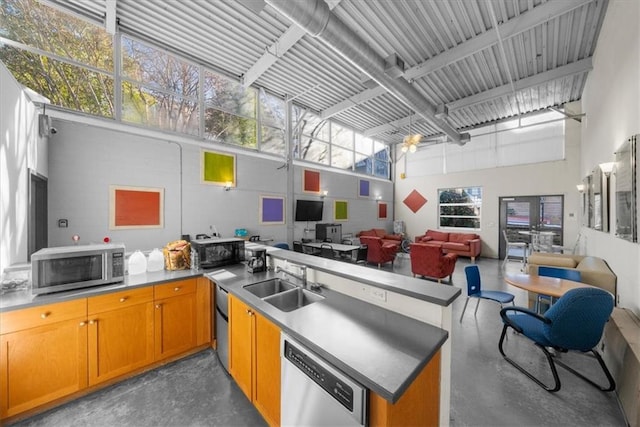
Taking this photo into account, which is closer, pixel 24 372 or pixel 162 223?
pixel 24 372

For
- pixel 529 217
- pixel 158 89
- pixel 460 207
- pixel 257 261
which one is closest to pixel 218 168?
pixel 158 89

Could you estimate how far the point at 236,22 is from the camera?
138 inches

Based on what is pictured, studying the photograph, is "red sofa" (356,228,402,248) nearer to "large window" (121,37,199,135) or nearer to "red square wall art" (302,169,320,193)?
"red square wall art" (302,169,320,193)

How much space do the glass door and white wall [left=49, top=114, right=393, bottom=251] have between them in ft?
22.2

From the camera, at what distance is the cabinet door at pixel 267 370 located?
140 centimetres

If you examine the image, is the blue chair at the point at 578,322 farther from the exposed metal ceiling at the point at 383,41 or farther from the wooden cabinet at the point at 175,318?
the exposed metal ceiling at the point at 383,41

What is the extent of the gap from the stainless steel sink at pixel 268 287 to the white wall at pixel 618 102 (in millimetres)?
3127

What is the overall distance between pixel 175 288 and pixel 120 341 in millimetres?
533

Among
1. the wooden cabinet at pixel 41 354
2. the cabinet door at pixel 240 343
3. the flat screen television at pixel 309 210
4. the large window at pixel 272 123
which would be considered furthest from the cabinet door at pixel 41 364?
the flat screen television at pixel 309 210

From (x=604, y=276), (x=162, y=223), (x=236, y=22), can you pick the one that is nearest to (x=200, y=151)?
(x=162, y=223)

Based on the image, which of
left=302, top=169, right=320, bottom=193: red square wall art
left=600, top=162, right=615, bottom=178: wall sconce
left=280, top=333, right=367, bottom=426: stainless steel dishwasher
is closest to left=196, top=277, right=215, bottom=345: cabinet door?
left=280, top=333, right=367, bottom=426: stainless steel dishwasher

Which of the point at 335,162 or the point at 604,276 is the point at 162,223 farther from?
the point at 604,276

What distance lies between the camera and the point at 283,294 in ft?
6.03

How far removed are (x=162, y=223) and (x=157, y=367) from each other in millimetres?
2402
